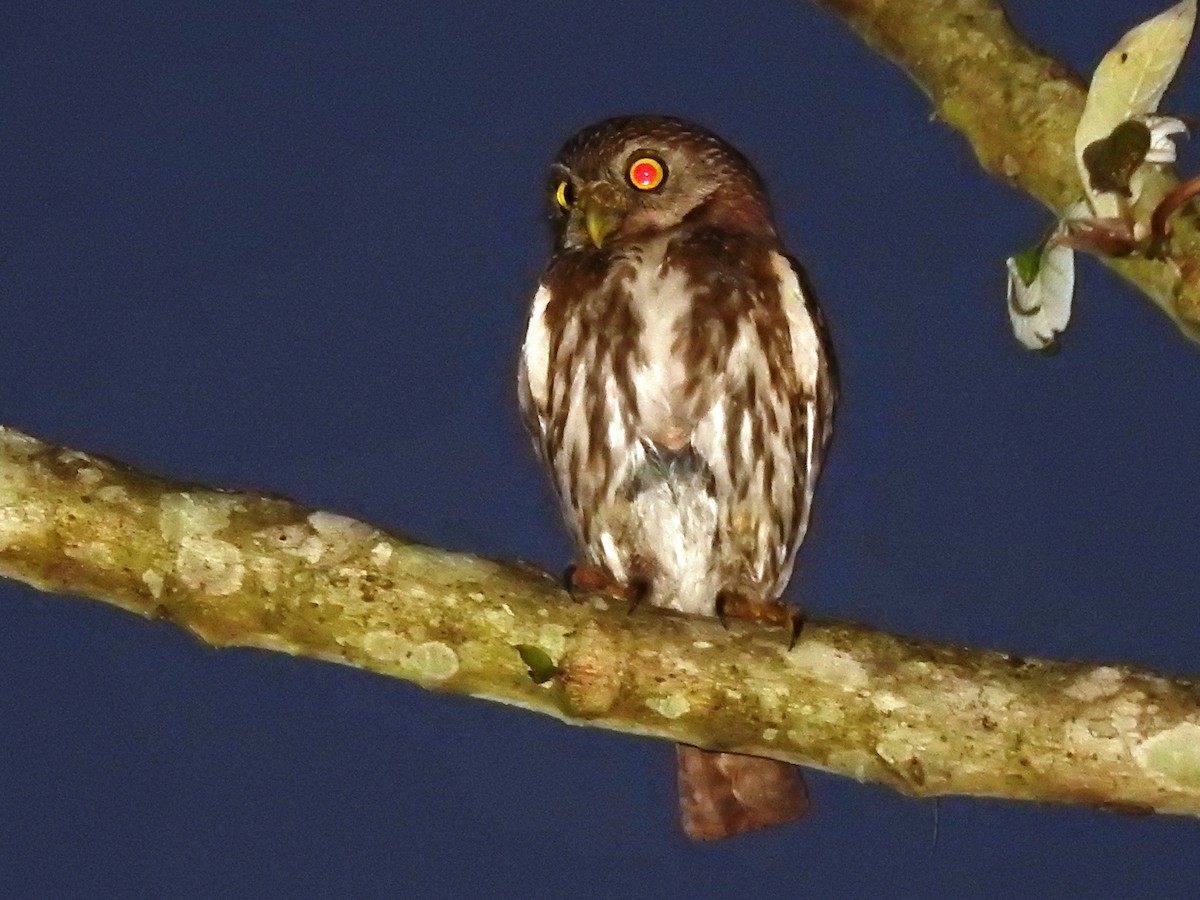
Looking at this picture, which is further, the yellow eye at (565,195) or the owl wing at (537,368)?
the yellow eye at (565,195)

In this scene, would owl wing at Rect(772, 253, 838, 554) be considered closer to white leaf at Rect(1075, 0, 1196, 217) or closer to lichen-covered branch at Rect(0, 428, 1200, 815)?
lichen-covered branch at Rect(0, 428, 1200, 815)

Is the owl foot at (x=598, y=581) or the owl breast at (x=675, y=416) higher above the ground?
the owl breast at (x=675, y=416)

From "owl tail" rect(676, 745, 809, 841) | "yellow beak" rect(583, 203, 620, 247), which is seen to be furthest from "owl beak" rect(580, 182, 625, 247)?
"owl tail" rect(676, 745, 809, 841)

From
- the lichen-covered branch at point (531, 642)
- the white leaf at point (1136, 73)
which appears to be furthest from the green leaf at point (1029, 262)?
the lichen-covered branch at point (531, 642)

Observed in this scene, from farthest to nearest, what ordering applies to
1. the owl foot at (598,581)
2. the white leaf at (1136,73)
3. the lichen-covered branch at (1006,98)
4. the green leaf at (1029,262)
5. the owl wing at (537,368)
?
the owl wing at (537,368)
the owl foot at (598,581)
the lichen-covered branch at (1006,98)
the green leaf at (1029,262)
the white leaf at (1136,73)

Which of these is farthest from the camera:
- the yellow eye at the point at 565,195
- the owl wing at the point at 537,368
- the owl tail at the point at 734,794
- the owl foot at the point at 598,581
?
→ the yellow eye at the point at 565,195

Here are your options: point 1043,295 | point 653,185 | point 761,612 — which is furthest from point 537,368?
point 1043,295

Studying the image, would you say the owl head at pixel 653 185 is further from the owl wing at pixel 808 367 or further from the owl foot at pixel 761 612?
the owl foot at pixel 761 612
